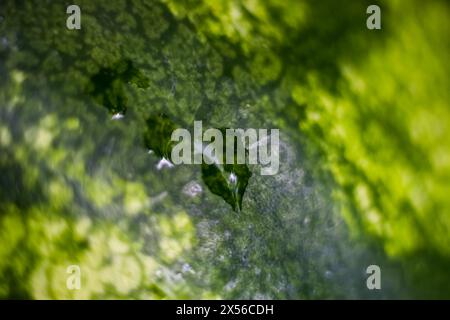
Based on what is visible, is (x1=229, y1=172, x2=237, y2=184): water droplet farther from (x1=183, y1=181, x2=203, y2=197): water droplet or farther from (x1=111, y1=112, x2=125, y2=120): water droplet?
(x1=111, y1=112, x2=125, y2=120): water droplet

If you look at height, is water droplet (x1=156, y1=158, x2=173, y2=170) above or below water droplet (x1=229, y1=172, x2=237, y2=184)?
above

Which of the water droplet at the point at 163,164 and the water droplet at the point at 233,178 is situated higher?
the water droplet at the point at 163,164

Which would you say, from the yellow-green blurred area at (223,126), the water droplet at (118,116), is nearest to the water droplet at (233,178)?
the yellow-green blurred area at (223,126)

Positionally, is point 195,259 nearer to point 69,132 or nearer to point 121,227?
point 121,227

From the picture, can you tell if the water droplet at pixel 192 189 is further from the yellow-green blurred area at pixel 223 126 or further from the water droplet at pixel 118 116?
A: the water droplet at pixel 118 116

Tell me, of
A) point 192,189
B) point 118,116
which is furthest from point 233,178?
point 118,116

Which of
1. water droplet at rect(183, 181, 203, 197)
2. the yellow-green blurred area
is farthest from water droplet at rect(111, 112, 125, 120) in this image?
water droplet at rect(183, 181, 203, 197)

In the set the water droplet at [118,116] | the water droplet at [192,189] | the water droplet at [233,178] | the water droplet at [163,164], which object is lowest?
the water droplet at [192,189]

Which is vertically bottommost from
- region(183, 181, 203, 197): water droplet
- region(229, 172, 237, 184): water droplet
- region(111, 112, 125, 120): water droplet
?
region(183, 181, 203, 197): water droplet

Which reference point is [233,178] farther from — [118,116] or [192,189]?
[118,116]
